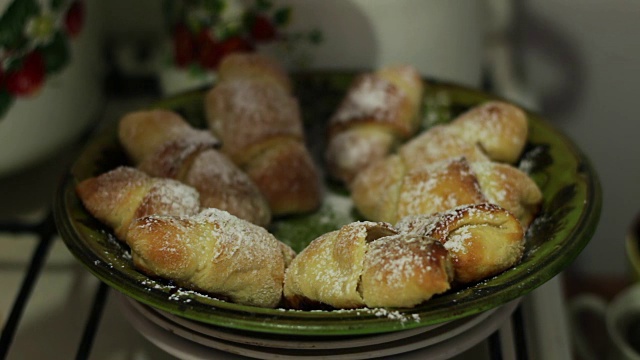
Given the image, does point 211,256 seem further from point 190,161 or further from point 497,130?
point 497,130

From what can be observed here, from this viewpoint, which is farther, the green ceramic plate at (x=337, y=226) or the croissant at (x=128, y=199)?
the croissant at (x=128, y=199)

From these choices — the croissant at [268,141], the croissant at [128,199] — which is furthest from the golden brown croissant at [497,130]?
the croissant at [128,199]

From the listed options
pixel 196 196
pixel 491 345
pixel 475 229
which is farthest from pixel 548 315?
pixel 196 196

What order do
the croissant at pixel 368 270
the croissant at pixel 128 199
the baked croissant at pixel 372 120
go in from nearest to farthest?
the croissant at pixel 368 270 → the croissant at pixel 128 199 → the baked croissant at pixel 372 120

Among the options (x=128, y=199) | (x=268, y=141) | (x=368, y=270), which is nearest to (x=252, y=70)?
(x=268, y=141)

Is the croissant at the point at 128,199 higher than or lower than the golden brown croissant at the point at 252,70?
lower

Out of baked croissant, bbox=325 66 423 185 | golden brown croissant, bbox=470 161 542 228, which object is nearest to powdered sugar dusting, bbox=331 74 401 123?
baked croissant, bbox=325 66 423 185

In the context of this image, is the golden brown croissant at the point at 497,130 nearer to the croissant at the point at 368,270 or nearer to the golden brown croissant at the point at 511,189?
the golden brown croissant at the point at 511,189
